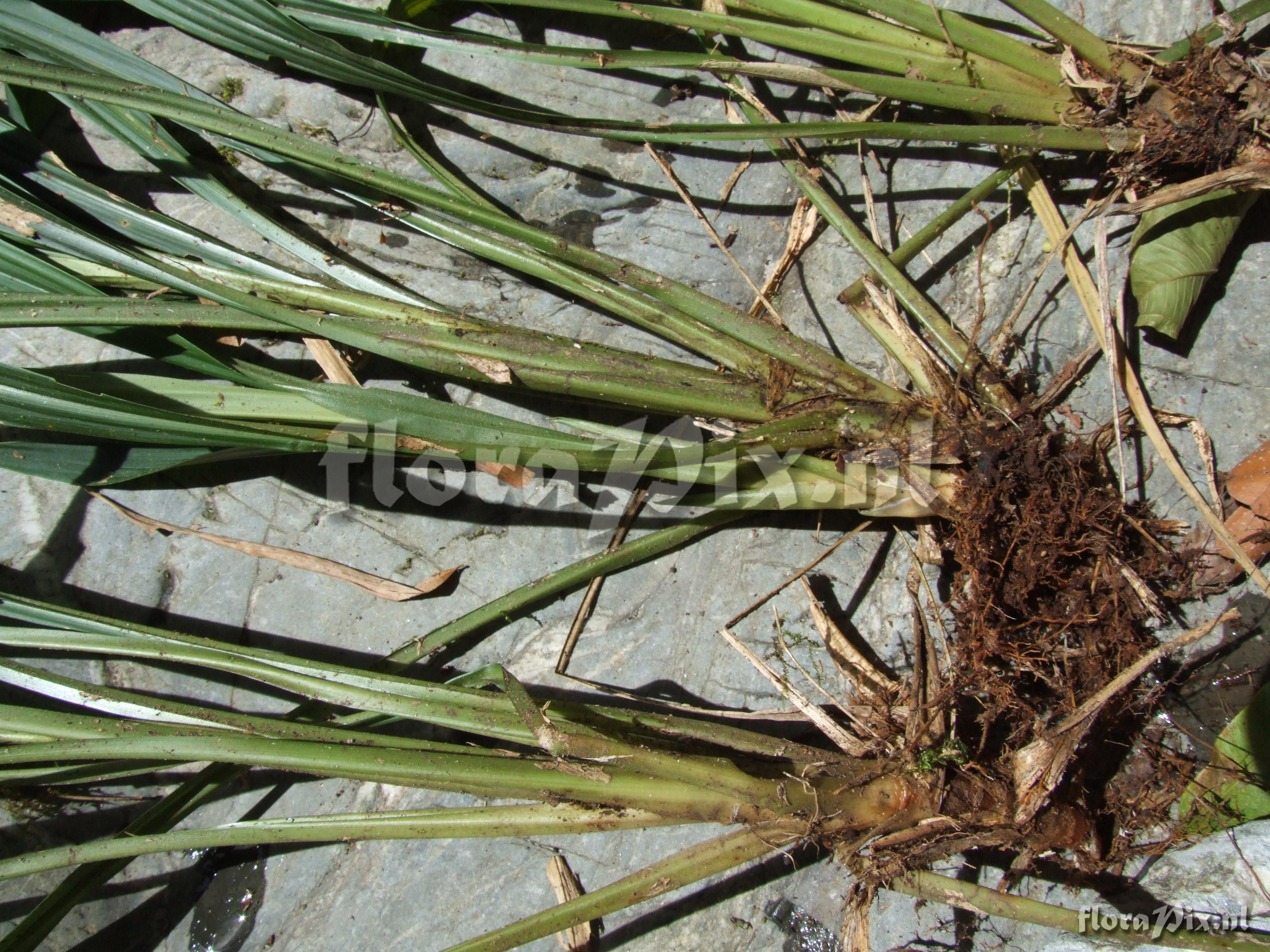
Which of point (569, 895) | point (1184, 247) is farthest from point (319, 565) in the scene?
Answer: point (1184, 247)

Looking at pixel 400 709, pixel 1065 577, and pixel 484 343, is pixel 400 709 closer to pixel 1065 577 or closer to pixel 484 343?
pixel 484 343

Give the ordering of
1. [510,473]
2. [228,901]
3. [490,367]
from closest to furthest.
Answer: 1. [490,367]
2. [510,473]
3. [228,901]

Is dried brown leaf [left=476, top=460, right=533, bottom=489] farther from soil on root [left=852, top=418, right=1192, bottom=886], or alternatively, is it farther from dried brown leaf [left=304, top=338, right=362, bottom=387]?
soil on root [left=852, top=418, right=1192, bottom=886]

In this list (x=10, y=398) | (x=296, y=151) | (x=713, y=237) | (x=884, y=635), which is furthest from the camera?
(x=713, y=237)

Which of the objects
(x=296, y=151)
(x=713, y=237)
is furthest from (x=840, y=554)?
(x=296, y=151)

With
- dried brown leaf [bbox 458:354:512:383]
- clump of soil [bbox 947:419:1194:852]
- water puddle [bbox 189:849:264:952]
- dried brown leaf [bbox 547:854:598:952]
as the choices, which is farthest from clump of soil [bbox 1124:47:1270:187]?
water puddle [bbox 189:849:264:952]

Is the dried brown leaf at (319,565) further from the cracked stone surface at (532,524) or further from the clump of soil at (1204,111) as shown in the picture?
the clump of soil at (1204,111)

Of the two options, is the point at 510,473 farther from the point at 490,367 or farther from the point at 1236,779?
the point at 1236,779
